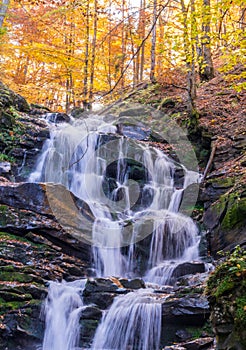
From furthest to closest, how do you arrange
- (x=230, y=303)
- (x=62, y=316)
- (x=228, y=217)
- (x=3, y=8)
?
(x=3, y=8) < (x=228, y=217) < (x=62, y=316) < (x=230, y=303)

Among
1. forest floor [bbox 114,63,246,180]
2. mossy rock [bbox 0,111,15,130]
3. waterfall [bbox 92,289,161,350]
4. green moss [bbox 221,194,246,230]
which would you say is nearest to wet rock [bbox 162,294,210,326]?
waterfall [bbox 92,289,161,350]

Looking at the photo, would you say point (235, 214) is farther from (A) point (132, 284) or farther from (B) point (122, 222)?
(B) point (122, 222)

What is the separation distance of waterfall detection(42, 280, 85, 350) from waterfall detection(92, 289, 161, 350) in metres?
0.43

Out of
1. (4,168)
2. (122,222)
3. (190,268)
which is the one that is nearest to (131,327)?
(190,268)

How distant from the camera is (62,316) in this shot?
574 cm

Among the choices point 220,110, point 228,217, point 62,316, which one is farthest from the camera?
point 220,110

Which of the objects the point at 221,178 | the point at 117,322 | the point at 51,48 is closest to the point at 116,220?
the point at 221,178

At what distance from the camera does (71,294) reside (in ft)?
19.4

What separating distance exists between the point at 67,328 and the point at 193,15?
6872mm

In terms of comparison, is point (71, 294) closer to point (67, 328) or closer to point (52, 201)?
point (67, 328)

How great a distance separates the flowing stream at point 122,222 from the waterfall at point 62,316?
0.01 metres

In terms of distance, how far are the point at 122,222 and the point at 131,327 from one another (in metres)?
3.35

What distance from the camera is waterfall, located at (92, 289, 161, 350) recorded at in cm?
518

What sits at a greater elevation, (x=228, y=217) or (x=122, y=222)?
(x=228, y=217)
